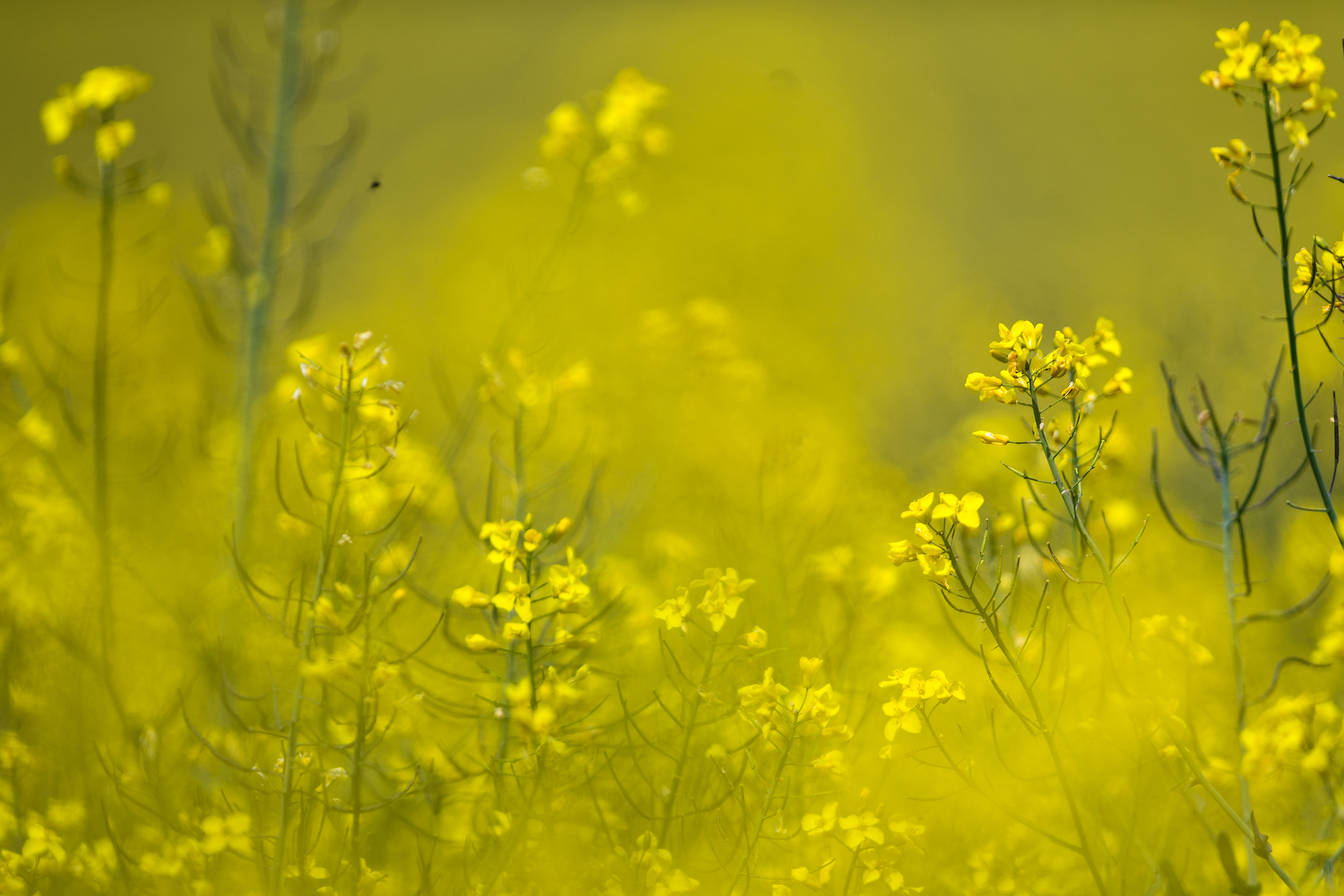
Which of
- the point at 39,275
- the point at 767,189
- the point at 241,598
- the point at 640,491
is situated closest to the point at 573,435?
the point at 640,491

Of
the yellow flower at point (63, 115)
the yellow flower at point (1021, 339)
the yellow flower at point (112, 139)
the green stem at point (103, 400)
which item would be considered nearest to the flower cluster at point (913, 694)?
the yellow flower at point (1021, 339)

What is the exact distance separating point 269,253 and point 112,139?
342 mm

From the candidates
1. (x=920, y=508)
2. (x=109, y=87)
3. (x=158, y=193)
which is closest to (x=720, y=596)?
(x=920, y=508)

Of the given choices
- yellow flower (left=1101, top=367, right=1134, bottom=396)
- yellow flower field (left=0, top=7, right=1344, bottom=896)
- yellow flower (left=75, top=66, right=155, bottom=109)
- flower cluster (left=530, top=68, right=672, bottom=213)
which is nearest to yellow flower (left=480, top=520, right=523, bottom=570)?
yellow flower field (left=0, top=7, right=1344, bottom=896)

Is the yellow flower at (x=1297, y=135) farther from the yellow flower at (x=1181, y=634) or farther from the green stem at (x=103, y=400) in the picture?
the green stem at (x=103, y=400)

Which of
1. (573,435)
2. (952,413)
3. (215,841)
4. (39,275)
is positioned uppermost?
(952,413)

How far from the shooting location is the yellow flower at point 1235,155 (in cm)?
116

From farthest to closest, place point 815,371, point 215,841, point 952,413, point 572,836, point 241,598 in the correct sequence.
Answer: point 952,413, point 815,371, point 241,598, point 572,836, point 215,841

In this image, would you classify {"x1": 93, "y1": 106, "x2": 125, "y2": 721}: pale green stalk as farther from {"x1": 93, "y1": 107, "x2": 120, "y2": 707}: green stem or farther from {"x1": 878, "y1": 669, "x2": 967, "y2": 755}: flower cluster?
{"x1": 878, "y1": 669, "x2": 967, "y2": 755}: flower cluster

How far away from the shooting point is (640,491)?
2281 mm

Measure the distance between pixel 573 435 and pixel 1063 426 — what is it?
1.95 metres

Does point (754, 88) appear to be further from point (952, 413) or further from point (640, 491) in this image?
point (640, 491)

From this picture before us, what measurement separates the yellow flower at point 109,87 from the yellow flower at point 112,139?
0.04 metres

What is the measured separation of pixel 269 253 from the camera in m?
1.88
